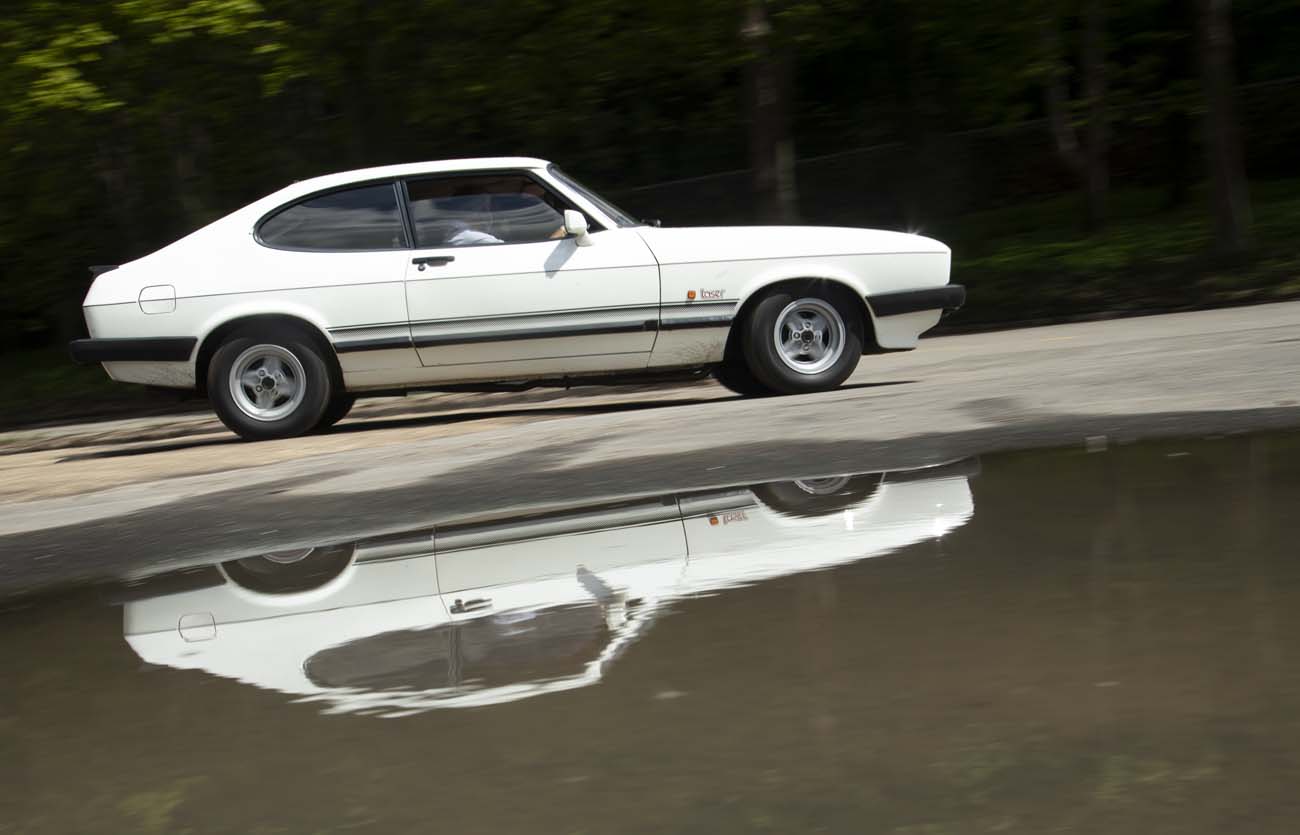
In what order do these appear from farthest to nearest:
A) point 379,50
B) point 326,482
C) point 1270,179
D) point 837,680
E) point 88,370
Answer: point 1270,179, point 88,370, point 379,50, point 326,482, point 837,680

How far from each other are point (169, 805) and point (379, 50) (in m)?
17.8

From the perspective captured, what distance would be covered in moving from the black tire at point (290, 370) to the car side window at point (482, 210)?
36.5 inches

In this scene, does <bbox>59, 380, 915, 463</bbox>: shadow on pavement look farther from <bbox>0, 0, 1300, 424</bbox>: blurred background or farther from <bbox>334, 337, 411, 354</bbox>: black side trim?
<bbox>0, 0, 1300, 424</bbox>: blurred background

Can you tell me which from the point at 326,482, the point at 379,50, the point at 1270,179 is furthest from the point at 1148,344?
the point at 1270,179

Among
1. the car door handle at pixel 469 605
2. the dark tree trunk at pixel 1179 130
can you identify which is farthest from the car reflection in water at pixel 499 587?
the dark tree trunk at pixel 1179 130

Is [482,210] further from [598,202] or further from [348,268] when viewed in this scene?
[348,268]

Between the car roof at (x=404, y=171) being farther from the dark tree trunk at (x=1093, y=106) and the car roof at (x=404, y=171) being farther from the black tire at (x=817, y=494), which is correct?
the dark tree trunk at (x=1093, y=106)

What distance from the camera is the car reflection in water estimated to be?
11.4ft

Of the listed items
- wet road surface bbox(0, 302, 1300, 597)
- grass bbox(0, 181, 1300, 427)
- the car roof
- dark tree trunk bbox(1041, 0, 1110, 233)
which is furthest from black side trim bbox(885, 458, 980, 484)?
dark tree trunk bbox(1041, 0, 1110, 233)

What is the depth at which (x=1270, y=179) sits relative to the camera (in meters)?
31.9

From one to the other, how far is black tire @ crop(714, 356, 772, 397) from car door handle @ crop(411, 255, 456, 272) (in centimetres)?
179

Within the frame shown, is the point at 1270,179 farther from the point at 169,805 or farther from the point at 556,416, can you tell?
the point at 169,805

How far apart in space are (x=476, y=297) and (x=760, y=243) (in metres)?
1.70

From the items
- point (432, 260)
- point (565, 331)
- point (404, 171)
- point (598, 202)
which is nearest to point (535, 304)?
point (565, 331)
